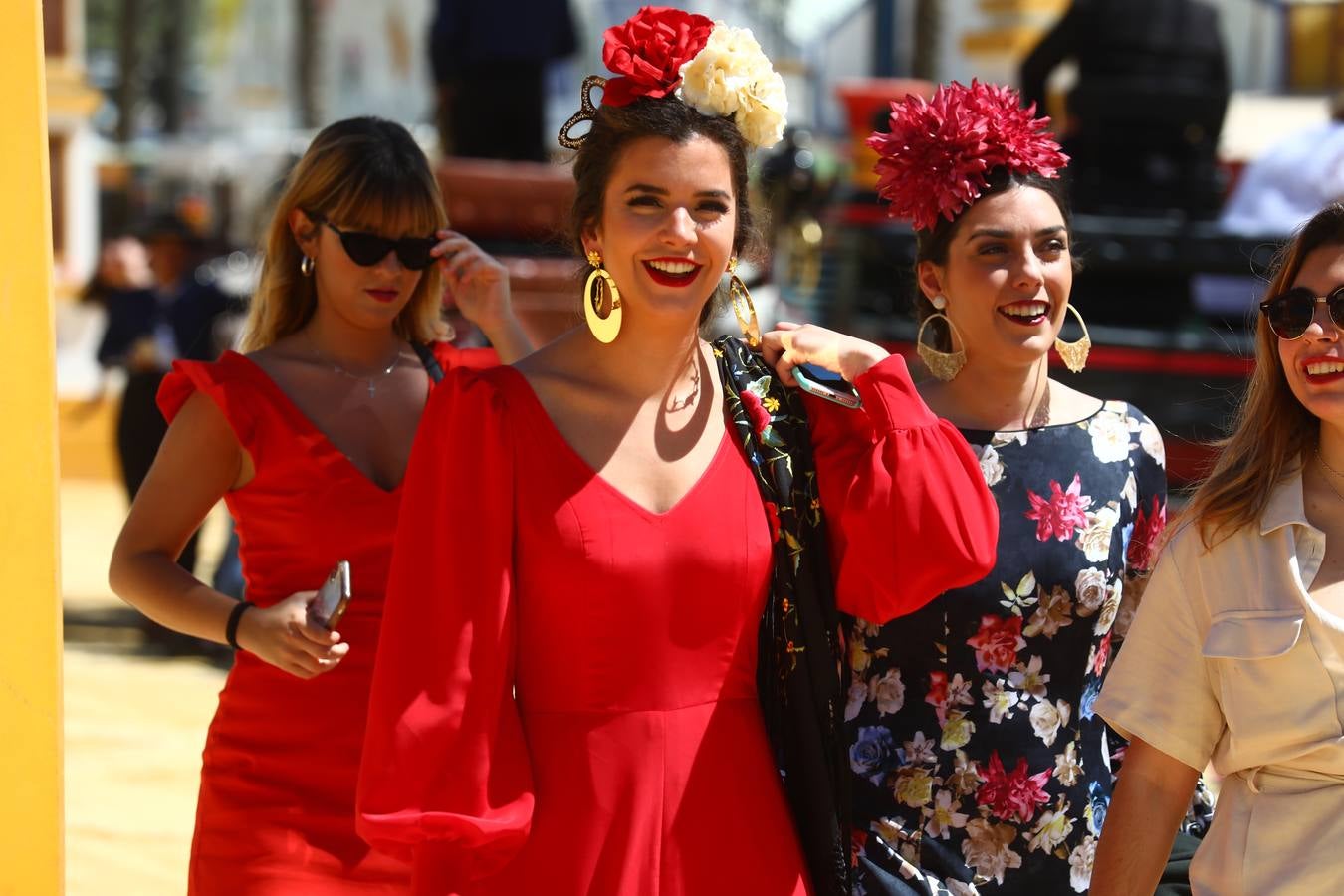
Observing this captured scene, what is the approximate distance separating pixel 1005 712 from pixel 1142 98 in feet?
19.1

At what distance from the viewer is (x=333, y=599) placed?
2.95m

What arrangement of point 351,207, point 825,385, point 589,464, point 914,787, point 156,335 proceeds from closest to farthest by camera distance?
point 589,464
point 825,385
point 914,787
point 351,207
point 156,335

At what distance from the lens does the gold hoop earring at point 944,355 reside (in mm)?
3385

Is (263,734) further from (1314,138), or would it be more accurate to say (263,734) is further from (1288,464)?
(1314,138)

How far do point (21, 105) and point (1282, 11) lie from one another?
938 inches

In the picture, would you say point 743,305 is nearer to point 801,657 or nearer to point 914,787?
point 801,657

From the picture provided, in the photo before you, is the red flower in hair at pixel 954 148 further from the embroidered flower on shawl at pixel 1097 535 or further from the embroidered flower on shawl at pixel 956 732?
the embroidered flower on shawl at pixel 956 732

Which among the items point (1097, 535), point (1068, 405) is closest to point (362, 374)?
point (1068, 405)

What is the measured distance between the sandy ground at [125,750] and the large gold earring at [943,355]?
3454mm

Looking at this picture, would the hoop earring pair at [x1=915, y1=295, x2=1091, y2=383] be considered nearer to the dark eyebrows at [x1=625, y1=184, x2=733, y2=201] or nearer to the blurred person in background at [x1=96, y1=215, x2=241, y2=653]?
the dark eyebrows at [x1=625, y1=184, x2=733, y2=201]

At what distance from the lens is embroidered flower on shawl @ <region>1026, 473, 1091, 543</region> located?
3.12 m

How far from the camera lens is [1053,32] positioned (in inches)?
317

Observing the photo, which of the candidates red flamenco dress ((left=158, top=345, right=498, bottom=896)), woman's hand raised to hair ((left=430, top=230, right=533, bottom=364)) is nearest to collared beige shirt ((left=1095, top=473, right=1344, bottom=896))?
red flamenco dress ((left=158, top=345, right=498, bottom=896))

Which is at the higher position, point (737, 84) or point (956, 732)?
point (737, 84)
